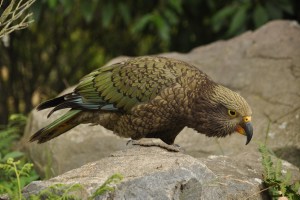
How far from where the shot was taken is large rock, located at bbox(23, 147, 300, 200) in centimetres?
419

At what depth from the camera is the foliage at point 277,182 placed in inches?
187

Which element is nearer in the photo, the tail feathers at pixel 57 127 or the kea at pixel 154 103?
the kea at pixel 154 103

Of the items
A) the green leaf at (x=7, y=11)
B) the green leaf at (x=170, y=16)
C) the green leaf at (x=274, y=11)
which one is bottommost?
the green leaf at (x=274, y=11)

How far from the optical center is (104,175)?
4383mm

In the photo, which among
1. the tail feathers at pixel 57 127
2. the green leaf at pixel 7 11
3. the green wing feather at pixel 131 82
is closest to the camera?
A: the green leaf at pixel 7 11

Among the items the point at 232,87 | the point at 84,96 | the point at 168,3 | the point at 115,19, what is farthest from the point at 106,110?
the point at 115,19

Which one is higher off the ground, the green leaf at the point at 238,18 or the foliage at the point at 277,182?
the green leaf at the point at 238,18

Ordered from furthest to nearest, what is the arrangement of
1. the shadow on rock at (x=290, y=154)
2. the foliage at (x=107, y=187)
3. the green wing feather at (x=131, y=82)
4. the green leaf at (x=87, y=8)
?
the green leaf at (x=87, y=8) → the shadow on rock at (x=290, y=154) → the green wing feather at (x=131, y=82) → the foliage at (x=107, y=187)

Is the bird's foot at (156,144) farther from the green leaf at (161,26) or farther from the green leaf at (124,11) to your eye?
the green leaf at (124,11)

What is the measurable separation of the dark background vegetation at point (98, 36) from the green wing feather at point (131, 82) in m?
2.78

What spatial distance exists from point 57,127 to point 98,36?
174 inches

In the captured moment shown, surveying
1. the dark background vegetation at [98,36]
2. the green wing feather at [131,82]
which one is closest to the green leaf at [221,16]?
the dark background vegetation at [98,36]

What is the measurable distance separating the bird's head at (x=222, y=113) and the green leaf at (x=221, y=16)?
10.2ft

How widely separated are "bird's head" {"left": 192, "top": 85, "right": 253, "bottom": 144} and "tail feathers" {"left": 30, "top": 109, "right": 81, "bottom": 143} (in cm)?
94
